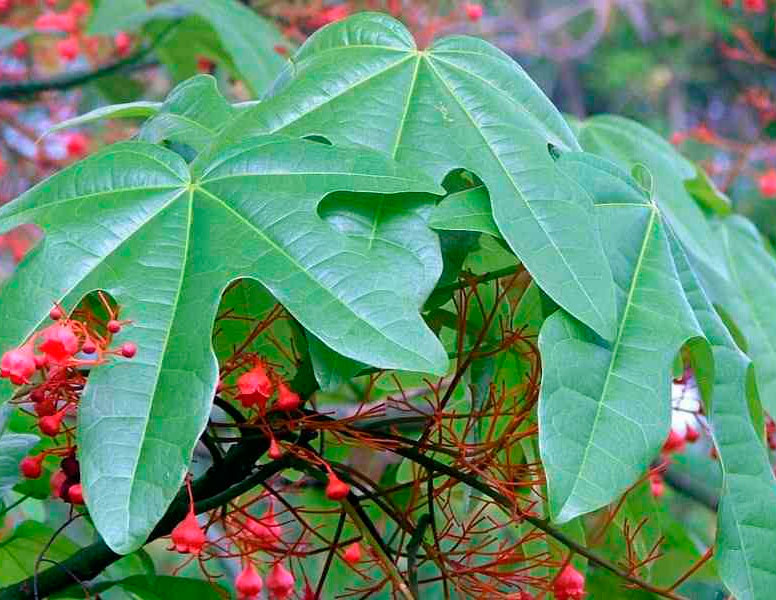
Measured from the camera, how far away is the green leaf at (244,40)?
4.33 feet

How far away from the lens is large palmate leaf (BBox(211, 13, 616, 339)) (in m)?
0.61

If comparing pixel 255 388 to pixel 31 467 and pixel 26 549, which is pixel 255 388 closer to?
pixel 31 467

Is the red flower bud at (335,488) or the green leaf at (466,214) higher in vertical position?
the green leaf at (466,214)

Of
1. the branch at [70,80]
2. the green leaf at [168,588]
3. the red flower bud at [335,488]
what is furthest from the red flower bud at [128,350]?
the branch at [70,80]

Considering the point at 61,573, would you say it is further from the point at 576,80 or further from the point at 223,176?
the point at 576,80

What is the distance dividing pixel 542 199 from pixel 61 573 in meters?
0.35

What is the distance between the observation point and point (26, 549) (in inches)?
32.9

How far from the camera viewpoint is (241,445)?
2.05ft

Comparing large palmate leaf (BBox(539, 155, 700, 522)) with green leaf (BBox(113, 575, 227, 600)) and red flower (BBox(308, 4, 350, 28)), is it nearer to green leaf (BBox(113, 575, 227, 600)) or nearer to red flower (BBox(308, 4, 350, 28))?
green leaf (BBox(113, 575, 227, 600))

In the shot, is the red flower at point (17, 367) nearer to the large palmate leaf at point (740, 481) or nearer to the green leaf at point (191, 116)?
the green leaf at point (191, 116)

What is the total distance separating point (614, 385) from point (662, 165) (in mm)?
587

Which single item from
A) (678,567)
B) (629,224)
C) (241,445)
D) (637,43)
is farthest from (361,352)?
(637,43)

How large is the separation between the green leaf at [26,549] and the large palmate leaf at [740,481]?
464 millimetres

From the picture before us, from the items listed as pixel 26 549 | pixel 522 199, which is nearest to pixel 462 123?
pixel 522 199
